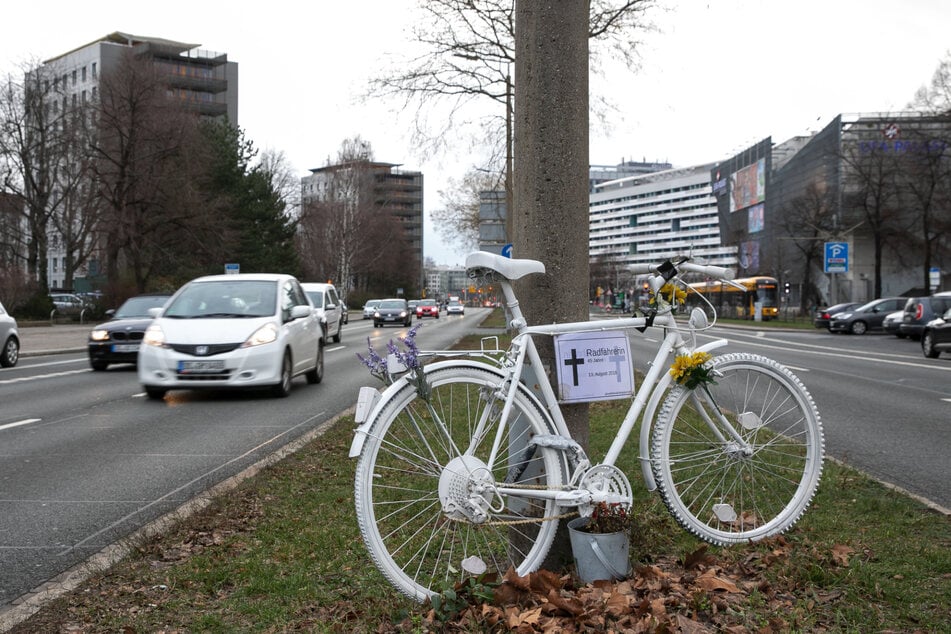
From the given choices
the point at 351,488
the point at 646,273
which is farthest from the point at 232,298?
the point at 646,273

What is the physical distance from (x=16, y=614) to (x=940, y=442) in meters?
7.74

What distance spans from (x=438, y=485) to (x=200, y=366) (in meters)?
9.23

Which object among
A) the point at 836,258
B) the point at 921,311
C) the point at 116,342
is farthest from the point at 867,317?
the point at 116,342

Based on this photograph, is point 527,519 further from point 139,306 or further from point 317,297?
point 317,297

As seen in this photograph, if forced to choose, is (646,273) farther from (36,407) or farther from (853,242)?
(853,242)

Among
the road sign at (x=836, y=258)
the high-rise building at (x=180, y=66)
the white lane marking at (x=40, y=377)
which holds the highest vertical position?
the high-rise building at (x=180, y=66)

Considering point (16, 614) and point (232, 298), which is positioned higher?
point (232, 298)

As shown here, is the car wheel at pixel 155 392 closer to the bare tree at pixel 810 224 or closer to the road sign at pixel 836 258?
the road sign at pixel 836 258

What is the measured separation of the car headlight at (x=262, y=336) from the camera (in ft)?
40.3

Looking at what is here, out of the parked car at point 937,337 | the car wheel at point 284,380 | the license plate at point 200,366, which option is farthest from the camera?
the parked car at point 937,337

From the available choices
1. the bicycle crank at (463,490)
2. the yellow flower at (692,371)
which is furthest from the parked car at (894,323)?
the bicycle crank at (463,490)

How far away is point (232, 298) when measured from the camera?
13.3 meters

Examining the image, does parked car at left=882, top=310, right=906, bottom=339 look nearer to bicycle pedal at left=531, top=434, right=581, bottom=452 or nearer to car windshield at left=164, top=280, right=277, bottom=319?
car windshield at left=164, top=280, right=277, bottom=319

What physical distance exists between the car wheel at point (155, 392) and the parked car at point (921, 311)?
79.6 ft
